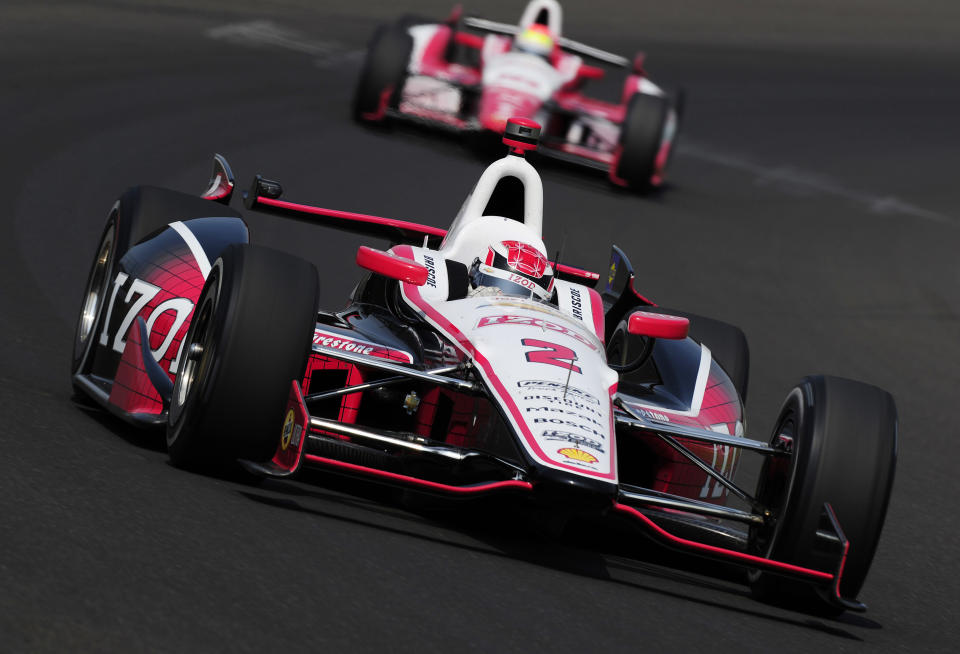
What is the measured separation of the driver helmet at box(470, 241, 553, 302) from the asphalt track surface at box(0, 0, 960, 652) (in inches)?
42.8

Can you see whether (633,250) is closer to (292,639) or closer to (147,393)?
(147,393)

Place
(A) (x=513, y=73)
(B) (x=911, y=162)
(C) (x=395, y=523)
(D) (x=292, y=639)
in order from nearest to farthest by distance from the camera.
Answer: (D) (x=292, y=639) < (C) (x=395, y=523) < (A) (x=513, y=73) < (B) (x=911, y=162)

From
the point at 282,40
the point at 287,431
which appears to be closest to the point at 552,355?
the point at 287,431

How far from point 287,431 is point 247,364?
28 cm

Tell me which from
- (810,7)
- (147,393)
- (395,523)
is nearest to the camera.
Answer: (395,523)

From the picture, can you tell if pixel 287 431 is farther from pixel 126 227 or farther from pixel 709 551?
pixel 126 227

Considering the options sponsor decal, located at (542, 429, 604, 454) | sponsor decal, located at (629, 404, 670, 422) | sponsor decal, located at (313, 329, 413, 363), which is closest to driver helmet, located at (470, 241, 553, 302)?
sponsor decal, located at (313, 329, 413, 363)

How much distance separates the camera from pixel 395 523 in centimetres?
596

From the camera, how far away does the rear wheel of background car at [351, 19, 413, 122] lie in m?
16.5

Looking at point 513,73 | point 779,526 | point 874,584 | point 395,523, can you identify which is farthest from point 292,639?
point 513,73

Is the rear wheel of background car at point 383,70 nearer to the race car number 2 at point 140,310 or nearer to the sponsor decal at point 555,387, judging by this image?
the race car number 2 at point 140,310

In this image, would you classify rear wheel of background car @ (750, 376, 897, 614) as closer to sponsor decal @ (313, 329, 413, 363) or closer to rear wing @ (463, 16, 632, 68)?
sponsor decal @ (313, 329, 413, 363)

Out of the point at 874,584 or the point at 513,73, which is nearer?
the point at 874,584

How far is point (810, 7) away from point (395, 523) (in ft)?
107
